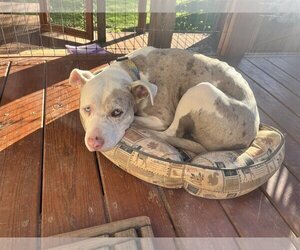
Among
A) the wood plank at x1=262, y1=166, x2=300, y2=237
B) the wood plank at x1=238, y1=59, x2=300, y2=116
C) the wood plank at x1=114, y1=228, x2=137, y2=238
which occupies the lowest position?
the wood plank at x1=262, y1=166, x2=300, y2=237

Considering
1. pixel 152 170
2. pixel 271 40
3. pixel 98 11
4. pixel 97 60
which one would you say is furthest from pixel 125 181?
pixel 271 40

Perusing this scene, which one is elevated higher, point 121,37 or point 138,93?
point 138,93

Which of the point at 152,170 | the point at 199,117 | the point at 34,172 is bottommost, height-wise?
the point at 34,172

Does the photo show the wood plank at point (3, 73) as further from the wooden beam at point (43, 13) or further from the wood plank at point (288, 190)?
the wood plank at point (288, 190)

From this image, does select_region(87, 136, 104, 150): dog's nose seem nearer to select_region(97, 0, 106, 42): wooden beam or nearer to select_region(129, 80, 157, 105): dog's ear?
select_region(129, 80, 157, 105): dog's ear

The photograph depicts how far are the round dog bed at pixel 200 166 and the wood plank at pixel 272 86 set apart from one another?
1257 mm

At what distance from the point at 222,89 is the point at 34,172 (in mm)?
1570

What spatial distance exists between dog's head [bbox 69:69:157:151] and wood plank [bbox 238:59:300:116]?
1.86 metres

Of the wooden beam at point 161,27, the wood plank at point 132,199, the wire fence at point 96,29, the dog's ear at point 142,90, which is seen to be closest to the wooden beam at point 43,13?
the wire fence at point 96,29

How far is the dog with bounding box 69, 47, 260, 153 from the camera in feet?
6.79

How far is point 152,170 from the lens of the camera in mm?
2014

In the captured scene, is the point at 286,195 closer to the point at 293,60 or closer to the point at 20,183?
the point at 20,183

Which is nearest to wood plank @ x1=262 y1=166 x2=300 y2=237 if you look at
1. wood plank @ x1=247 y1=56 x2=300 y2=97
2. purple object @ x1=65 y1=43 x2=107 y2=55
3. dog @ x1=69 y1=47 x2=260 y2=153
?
dog @ x1=69 y1=47 x2=260 y2=153

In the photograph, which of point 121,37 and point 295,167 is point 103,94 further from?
point 121,37
